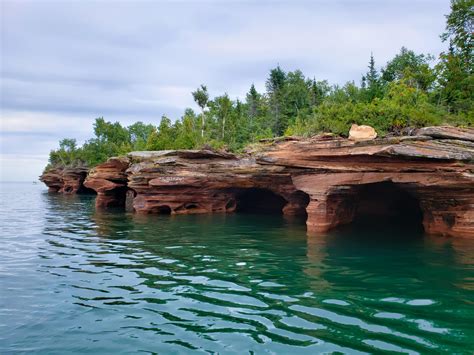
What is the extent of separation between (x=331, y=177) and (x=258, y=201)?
15.4m

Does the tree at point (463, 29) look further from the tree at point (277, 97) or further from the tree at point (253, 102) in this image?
the tree at point (253, 102)

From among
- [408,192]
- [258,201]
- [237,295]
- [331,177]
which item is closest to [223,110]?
[258,201]

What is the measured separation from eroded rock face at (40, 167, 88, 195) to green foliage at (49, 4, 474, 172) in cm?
694

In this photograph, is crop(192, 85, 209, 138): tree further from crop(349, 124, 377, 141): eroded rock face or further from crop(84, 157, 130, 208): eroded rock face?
crop(349, 124, 377, 141): eroded rock face

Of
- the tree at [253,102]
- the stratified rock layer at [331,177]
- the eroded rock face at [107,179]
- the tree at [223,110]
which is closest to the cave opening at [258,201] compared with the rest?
the stratified rock layer at [331,177]

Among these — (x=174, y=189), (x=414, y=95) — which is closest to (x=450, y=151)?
(x=414, y=95)

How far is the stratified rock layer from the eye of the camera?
1541cm

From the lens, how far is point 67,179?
203ft

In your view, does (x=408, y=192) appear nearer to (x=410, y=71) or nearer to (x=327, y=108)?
(x=327, y=108)

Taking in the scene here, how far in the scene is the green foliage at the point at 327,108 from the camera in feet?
69.0

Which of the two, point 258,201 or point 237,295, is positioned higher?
point 258,201

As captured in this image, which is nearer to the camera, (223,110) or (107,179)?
(107,179)

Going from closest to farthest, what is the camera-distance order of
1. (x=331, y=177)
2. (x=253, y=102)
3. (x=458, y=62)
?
(x=331, y=177), (x=458, y=62), (x=253, y=102)

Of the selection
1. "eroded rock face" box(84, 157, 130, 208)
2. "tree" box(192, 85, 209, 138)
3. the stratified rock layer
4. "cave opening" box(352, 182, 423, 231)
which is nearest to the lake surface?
the stratified rock layer
